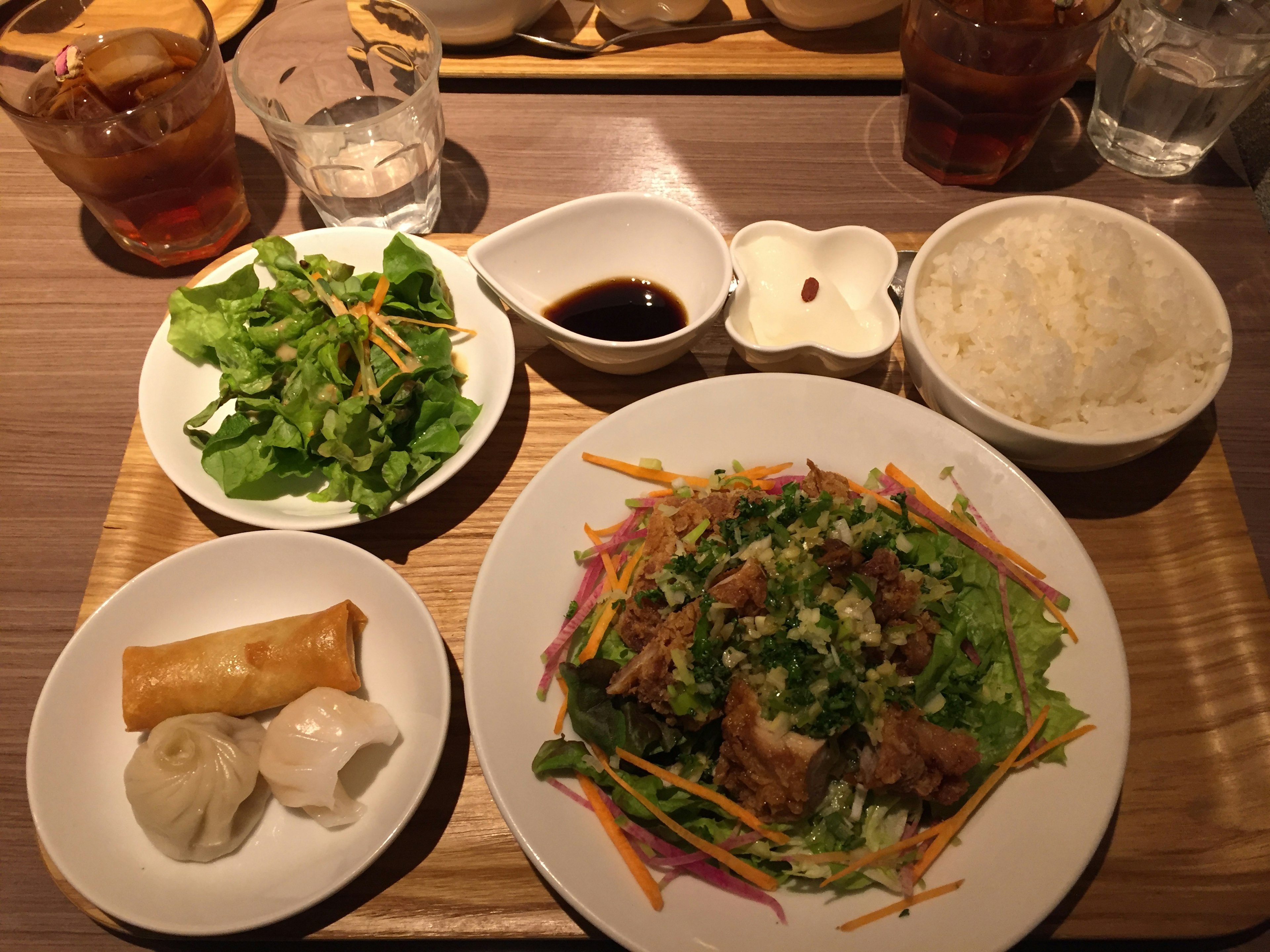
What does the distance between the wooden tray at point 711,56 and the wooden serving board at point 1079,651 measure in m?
1.15

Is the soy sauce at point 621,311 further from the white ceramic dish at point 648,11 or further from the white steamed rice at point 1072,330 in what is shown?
the white ceramic dish at point 648,11

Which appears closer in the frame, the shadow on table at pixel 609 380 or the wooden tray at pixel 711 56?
the shadow on table at pixel 609 380

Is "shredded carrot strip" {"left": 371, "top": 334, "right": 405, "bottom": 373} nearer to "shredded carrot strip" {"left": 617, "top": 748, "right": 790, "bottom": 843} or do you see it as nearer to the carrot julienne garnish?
the carrot julienne garnish

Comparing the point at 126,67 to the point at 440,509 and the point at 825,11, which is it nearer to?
the point at 440,509

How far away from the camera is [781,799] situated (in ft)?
4.39

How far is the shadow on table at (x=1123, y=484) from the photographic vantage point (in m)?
1.85

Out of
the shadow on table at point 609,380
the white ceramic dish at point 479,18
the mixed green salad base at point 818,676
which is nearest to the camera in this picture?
the mixed green salad base at point 818,676

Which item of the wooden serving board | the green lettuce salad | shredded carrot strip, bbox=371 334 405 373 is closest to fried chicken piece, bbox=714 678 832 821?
the wooden serving board

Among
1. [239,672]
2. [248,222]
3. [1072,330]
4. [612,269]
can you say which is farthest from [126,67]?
[1072,330]

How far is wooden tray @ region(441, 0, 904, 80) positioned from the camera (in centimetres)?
269

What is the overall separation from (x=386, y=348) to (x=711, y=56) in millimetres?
1713

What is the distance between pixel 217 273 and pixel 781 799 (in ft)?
6.55

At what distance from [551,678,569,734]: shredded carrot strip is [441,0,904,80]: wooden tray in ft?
7.24

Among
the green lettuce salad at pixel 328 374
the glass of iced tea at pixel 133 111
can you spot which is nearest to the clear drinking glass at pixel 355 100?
the glass of iced tea at pixel 133 111
